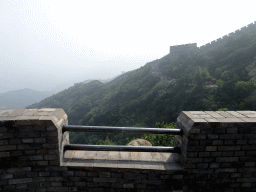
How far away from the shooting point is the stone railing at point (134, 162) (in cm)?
216

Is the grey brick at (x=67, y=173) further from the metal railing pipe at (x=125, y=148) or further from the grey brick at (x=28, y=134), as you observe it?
the grey brick at (x=28, y=134)

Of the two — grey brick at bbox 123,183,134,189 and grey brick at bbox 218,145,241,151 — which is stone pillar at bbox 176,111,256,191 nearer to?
grey brick at bbox 218,145,241,151

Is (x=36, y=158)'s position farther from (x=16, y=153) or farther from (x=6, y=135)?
(x=6, y=135)

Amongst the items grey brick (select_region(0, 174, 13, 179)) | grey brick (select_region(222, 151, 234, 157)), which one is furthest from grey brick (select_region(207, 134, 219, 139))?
grey brick (select_region(0, 174, 13, 179))

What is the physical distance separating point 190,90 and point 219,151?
2474cm

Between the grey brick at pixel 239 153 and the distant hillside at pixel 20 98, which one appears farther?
the distant hillside at pixel 20 98

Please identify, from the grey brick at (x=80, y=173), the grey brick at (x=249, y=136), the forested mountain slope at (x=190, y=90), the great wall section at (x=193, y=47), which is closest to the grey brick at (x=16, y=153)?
the grey brick at (x=80, y=173)

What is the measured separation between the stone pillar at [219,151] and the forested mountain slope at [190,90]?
19.1 m

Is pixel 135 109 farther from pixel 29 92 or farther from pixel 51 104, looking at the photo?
pixel 29 92

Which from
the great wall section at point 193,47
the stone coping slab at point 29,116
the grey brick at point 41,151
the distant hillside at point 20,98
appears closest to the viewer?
the stone coping slab at point 29,116

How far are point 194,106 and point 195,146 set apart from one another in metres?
22.9

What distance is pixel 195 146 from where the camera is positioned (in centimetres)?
220

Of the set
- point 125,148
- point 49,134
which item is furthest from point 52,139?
point 125,148

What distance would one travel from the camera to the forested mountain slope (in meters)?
20.2
